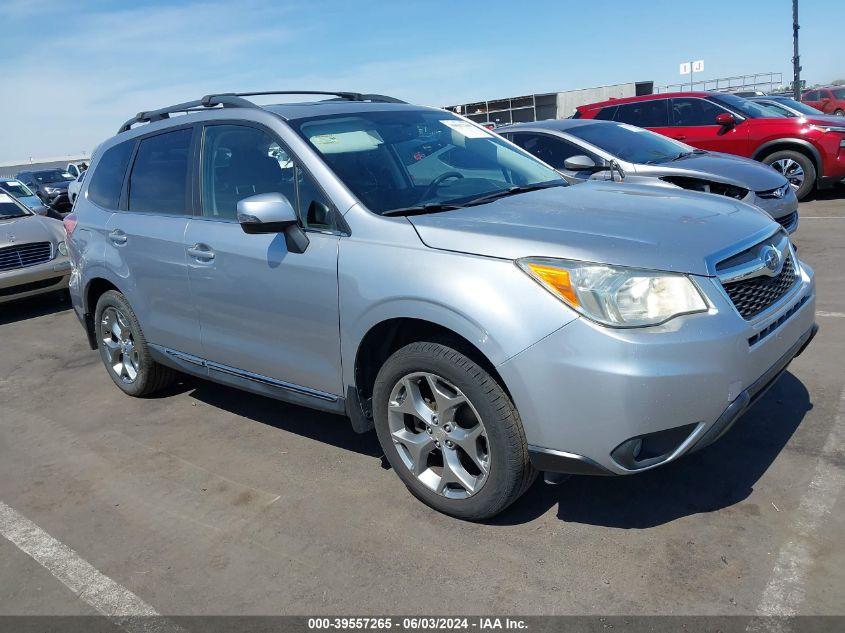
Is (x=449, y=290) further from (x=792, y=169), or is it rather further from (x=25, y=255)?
(x=792, y=169)

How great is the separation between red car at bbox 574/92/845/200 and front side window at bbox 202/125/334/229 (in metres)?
8.28

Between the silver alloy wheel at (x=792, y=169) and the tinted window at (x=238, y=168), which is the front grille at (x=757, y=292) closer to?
the tinted window at (x=238, y=168)

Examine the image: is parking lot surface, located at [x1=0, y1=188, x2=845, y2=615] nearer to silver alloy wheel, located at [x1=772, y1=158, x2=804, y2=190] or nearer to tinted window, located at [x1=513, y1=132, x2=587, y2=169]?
tinted window, located at [x1=513, y1=132, x2=587, y2=169]

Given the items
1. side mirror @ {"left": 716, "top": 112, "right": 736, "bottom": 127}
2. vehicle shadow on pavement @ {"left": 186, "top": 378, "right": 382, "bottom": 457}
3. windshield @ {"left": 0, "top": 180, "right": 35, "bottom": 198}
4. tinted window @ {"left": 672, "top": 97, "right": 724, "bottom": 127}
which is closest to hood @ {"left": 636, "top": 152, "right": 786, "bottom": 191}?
side mirror @ {"left": 716, "top": 112, "right": 736, "bottom": 127}

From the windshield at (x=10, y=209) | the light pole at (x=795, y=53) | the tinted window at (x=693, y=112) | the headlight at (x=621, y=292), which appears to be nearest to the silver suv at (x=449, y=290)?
the headlight at (x=621, y=292)

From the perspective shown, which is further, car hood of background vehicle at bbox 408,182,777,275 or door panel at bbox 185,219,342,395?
door panel at bbox 185,219,342,395

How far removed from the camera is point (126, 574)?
312cm

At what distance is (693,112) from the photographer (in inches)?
441

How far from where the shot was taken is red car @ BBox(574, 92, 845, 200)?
10672 millimetres

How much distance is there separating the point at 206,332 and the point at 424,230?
5.61 ft

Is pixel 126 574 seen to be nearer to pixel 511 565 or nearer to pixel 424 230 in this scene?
pixel 511 565

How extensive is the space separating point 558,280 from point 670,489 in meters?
1.27

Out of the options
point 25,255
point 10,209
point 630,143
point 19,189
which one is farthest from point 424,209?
point 19,189

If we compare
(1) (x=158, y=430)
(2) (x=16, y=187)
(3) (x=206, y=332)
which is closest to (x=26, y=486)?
(1) (x=158, y=430)
